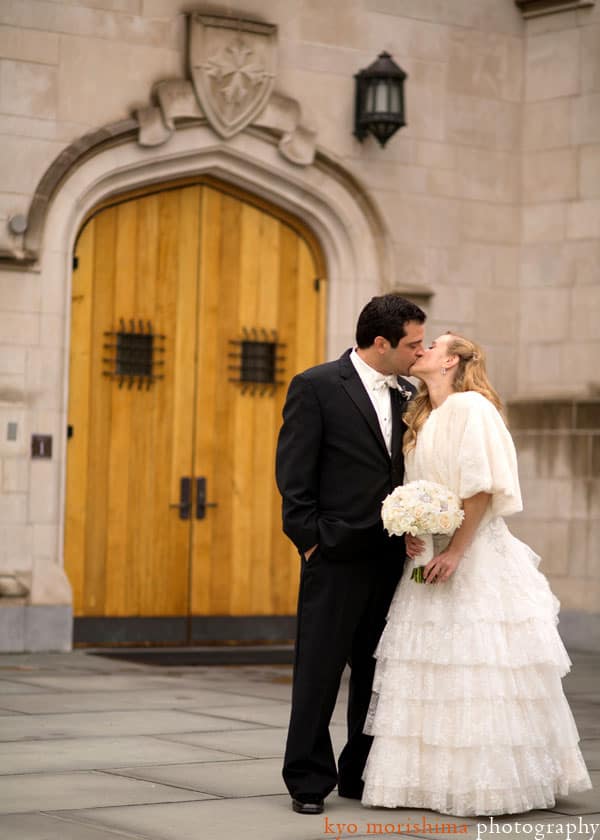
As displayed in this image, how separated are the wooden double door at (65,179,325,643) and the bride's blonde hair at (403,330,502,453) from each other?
17.9 feet

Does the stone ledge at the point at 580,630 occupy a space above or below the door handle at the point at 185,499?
below

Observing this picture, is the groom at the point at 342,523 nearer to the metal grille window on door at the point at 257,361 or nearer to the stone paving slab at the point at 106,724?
the stone paving slab at the point at 106,724

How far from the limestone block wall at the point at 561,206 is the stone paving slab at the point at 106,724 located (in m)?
5.39

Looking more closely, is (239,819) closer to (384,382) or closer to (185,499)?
(384,382)

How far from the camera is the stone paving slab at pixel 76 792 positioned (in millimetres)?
5328

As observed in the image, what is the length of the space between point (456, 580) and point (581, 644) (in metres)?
6.34

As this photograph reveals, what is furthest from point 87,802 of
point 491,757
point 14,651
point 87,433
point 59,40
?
point 59,40

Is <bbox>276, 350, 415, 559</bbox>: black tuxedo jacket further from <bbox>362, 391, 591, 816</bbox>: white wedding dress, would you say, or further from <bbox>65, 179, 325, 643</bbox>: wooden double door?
<bbox>65, 179, 325, 643</bbox>: wooden double door

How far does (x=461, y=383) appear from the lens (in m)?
5.73

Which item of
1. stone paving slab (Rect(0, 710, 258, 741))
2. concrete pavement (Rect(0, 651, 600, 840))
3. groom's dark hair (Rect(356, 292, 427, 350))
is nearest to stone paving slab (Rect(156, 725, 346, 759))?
concrete pavement (Rect(0, 651, 600, 840))

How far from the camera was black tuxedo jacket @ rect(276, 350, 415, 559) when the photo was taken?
17.9ft

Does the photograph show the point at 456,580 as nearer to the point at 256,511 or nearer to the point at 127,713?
the point at 127,713

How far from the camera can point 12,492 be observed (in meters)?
10.3

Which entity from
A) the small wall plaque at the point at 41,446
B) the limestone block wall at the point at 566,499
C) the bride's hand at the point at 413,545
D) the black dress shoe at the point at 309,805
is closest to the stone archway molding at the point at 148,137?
the small wall plaque at the point at 41,446
